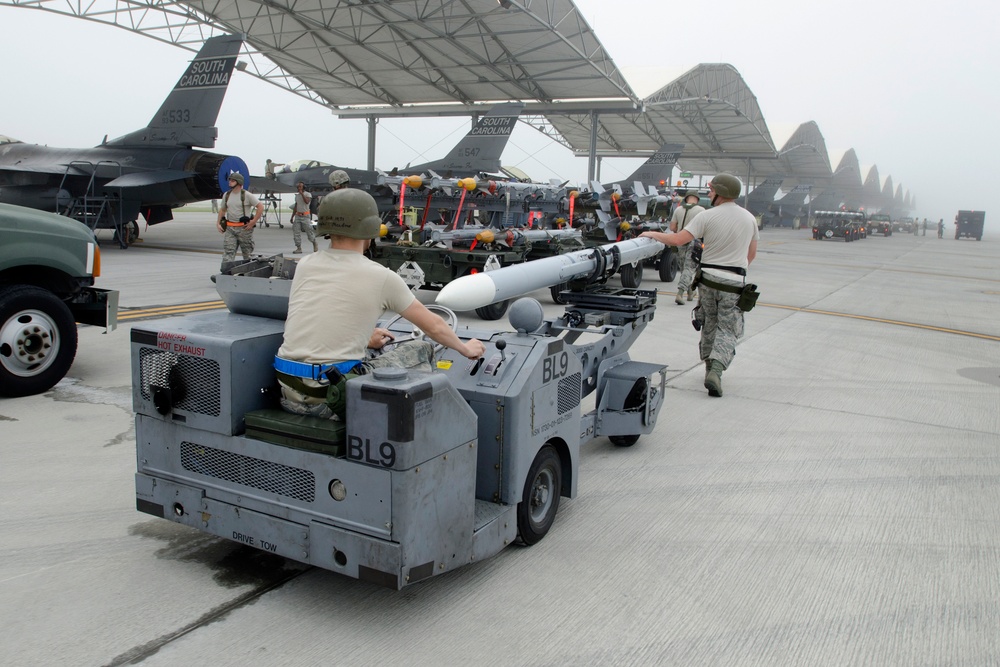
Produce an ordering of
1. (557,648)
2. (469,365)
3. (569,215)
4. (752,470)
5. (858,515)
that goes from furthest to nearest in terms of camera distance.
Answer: (569,215)
(752,470)
(858,515)
(469,365)
(557,648)

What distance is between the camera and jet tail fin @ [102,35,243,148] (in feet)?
64.2

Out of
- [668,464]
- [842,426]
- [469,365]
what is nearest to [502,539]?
[469,365]

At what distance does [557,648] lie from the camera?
3117 millimetres

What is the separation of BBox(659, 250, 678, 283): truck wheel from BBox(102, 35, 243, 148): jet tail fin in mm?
11853

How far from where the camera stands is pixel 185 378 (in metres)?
3.54

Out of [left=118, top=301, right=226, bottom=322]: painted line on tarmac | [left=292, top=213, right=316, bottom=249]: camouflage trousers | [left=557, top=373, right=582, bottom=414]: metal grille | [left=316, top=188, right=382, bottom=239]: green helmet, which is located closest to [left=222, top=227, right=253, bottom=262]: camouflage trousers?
[left=118, top=301, right=226, bottom=322]: painted line on tarmac

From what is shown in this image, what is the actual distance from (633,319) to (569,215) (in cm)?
1009

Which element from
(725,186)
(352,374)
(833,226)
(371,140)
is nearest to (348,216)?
(352,374)

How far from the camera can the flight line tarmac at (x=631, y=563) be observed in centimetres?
315

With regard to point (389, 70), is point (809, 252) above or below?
below

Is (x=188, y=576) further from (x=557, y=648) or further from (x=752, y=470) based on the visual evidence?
(x=752, y=470)

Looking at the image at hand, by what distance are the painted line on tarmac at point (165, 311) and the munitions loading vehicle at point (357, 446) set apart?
261 inches

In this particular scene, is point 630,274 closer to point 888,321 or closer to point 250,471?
point 888,321

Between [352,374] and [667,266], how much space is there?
14.4m
